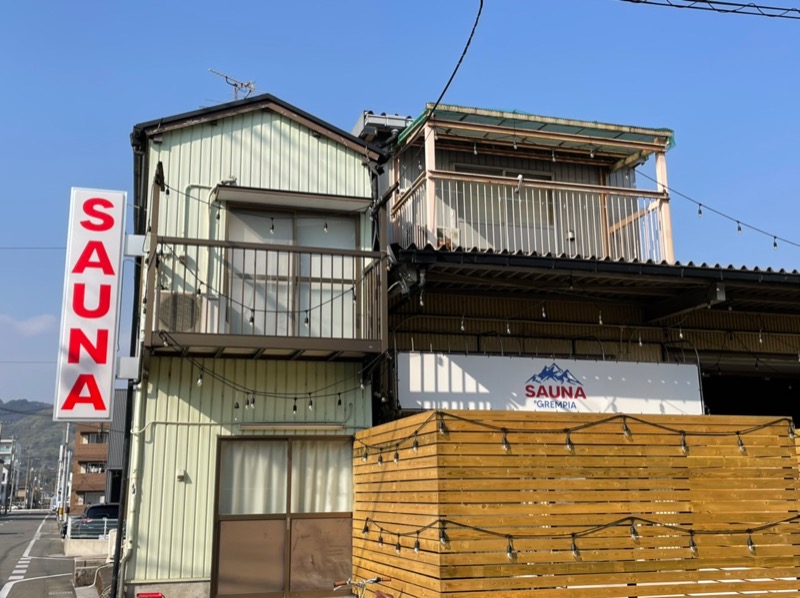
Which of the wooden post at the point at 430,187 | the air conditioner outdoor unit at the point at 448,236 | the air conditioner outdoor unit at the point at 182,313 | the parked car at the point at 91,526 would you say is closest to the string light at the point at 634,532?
the wooden post at the point at 430,187

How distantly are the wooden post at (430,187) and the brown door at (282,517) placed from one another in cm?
337

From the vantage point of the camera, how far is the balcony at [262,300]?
9.70 metres

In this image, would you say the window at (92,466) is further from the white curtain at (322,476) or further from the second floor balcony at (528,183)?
the white curtain at (322,476)

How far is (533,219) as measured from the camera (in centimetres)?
1280

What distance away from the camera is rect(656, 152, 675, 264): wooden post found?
1226 cm

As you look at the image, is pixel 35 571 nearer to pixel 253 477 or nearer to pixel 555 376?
pixel 253 477

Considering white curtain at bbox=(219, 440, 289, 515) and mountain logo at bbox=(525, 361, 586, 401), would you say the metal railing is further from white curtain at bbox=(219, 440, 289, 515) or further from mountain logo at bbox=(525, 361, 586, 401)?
mountain logo at bbox=(525, 361, 586, 401)

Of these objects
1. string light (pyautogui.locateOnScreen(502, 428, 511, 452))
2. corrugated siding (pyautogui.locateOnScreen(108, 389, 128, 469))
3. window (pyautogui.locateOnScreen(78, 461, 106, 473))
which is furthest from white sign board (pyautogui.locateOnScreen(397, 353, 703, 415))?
window (pyautogui.locateOnScreen(78, 461, 106, 473))

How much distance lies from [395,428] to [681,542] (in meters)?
3.31

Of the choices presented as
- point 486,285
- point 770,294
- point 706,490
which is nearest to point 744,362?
point 770,294

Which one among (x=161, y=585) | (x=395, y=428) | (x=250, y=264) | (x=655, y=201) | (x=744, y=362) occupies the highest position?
(x=655, y=201)

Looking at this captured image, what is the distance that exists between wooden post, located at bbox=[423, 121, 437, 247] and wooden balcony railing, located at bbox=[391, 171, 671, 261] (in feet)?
0.06

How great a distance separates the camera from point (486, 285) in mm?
11875

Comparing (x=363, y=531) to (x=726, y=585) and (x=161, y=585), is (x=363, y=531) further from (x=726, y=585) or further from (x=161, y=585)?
(x=726, y=585)
